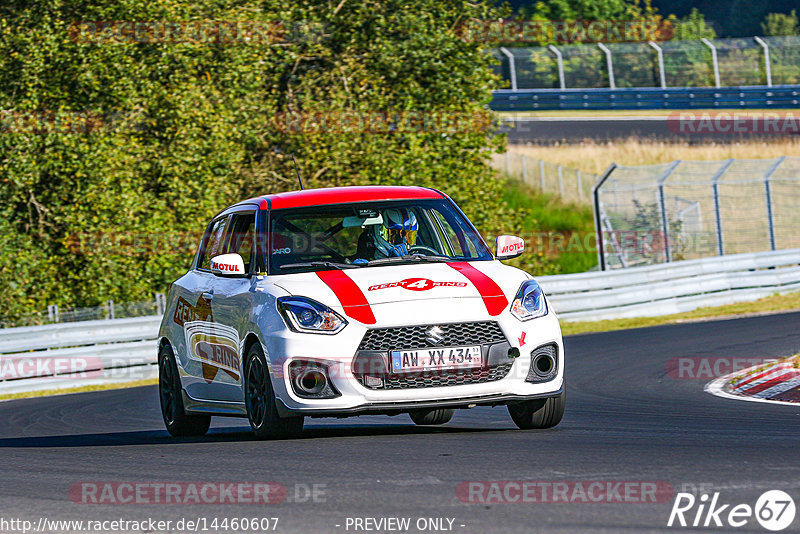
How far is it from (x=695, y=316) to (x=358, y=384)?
16.2 m

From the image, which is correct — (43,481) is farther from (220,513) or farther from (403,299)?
(403,299)

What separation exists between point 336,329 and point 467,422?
2.52 m

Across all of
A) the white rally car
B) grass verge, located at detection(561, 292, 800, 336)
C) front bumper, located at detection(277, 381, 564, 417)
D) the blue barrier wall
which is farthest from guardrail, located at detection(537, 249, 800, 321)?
the blue barrier wall

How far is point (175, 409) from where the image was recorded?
10602mm

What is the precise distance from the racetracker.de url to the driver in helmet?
3.57 metres

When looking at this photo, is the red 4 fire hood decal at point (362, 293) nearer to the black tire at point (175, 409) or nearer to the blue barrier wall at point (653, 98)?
the black tire at point (175, 409)

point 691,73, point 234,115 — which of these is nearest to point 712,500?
point 234,115

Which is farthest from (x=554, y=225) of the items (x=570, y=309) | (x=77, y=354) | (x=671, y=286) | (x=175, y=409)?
(x=175, y=409)

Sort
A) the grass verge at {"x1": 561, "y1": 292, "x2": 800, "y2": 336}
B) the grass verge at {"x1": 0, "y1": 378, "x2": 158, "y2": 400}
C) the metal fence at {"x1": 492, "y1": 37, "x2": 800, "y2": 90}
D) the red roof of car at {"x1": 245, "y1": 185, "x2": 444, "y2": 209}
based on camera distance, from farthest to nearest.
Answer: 1. the metal fence at {"x1": 492, "y1": 37, "x2": 800, "y2": 90}
2. the grass verge at {"x1": 561, "y1": 292, "x2": 800, "y2": 336}
3. the grass verge at {"x1": 0, "y1": 378, "x2": 158, "y2": 400}
4. the red roof of car at {"x1": 245, "y1": 185, "x2": 444, "y2": 209}

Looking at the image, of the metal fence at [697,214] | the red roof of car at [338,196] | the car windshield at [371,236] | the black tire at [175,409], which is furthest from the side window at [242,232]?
the metal fence at [697,214]

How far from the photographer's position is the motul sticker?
8445 millimetres

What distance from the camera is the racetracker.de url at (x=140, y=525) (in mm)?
5875

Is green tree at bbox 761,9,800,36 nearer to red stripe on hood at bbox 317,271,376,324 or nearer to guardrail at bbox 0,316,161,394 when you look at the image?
guardrail at bbox 0,316,161,394

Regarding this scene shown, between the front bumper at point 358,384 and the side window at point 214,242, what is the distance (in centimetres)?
227
